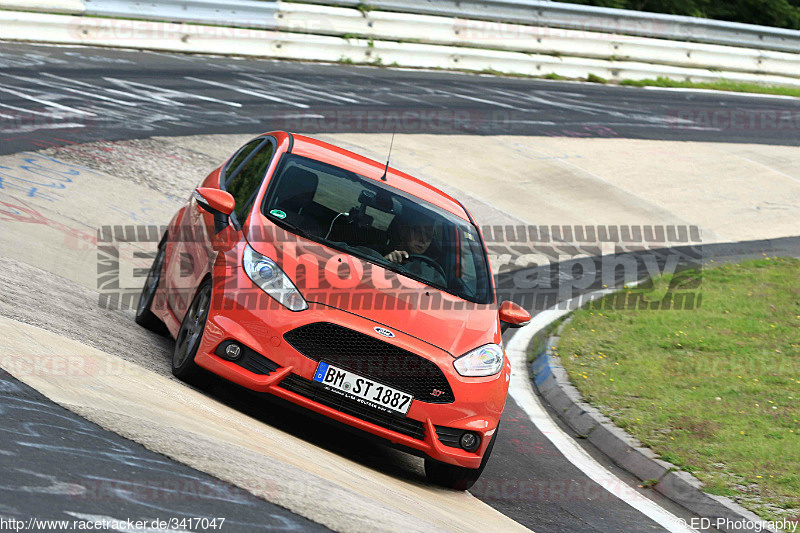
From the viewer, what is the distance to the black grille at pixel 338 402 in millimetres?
5844

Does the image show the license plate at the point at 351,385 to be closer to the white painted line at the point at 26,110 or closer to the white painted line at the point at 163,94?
the white painted line at the point at 26,110

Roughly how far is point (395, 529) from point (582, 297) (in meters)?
8.15

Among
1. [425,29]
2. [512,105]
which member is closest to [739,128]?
[512,105]

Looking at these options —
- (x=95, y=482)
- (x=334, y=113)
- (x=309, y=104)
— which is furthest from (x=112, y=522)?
(x=309, y=104)

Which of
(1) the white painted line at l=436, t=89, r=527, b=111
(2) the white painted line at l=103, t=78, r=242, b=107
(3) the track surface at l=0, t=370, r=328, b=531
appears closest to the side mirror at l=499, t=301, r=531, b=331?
(3) the track surface at l=0, t=370, r=328, b=531

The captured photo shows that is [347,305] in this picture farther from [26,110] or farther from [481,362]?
[26,110]

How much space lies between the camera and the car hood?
239 inches

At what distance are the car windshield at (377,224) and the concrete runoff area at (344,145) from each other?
4.76 feet

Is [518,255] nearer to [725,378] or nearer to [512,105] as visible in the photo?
[725,378]

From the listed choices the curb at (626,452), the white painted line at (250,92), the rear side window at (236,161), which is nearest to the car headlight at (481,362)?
the curb at (626,452)

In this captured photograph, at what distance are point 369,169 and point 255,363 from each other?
88.5 inches

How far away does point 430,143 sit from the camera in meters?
17.8

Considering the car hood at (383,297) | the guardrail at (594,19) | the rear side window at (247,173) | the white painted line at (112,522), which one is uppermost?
the guardrail at (594,19)

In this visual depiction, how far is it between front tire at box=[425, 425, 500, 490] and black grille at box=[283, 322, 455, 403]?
21.1 inches
